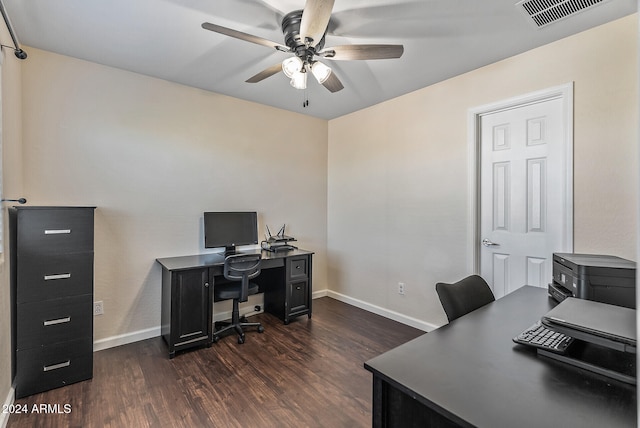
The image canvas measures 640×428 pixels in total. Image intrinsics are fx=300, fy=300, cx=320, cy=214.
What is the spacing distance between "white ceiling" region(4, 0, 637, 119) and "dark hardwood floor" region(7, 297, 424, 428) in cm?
258

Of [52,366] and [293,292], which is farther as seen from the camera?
[293,292]

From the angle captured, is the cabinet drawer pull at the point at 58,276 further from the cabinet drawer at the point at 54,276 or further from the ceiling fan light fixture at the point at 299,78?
the ceiling fan light fixture at the point at 299,78

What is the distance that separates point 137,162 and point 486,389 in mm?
3188

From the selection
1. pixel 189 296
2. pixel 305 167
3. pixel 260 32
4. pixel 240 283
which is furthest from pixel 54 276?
pixel 305 167

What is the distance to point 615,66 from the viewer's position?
2.07 metres

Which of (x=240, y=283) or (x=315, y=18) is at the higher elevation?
(x=315, y=18)

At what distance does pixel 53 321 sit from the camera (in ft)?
7.11

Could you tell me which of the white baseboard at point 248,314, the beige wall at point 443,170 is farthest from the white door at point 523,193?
the white baseboard at point 248,314

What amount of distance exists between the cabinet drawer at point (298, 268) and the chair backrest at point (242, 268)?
542 millimetres

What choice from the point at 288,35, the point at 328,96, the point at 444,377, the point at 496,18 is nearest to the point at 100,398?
the point at 444,377

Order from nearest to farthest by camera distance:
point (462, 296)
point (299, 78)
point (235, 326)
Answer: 1. point (462, 296)
2. point (299, 78)
3. point (235, 326)

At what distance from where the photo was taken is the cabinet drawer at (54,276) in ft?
6.77

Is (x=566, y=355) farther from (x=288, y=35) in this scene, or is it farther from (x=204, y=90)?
(x=204, y=90)

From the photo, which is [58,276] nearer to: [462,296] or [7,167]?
[7,167]
